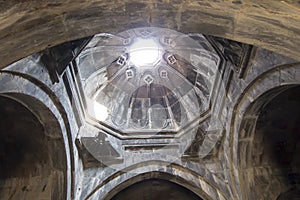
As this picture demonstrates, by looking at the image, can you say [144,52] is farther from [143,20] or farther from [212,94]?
[143,20]

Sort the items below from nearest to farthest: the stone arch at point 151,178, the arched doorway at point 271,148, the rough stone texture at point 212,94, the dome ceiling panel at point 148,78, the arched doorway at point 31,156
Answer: the rough stone texture at point 212,94 < the arched doorway at point 31,156 < the arched doorway at point 271,148 < the stone arch at point 151,178 < the dome ceiling panel at point 148,78

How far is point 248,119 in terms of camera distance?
582 cm

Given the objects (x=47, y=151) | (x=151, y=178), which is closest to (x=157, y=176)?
(x=151, y=178)

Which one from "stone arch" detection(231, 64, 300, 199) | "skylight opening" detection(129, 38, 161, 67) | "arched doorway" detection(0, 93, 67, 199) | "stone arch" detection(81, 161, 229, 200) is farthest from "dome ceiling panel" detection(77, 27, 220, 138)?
"arched doorway" detection(0, 93, 67, 199)

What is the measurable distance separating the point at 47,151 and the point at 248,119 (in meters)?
3.93

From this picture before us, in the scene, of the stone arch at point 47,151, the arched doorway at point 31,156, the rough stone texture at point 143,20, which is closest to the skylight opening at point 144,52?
the stone arch at point 47,151

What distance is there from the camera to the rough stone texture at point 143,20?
2.29 metres

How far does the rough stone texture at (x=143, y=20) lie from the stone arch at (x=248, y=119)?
6.72 ft

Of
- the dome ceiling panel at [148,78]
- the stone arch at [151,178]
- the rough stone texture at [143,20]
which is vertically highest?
the dome ceiling panel at [148,78]

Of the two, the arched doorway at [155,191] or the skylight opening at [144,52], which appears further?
the skylight opening at [144,52]

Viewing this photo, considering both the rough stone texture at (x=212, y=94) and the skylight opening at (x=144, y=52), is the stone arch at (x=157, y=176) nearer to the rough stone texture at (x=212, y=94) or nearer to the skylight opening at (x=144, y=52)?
the rough stone texture at (x=212, y=94)

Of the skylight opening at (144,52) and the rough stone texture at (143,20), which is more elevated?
the skylight opening at (144,52)

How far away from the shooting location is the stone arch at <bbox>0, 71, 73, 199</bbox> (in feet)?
17.3

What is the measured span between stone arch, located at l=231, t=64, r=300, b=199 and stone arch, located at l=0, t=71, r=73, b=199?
3358mm
